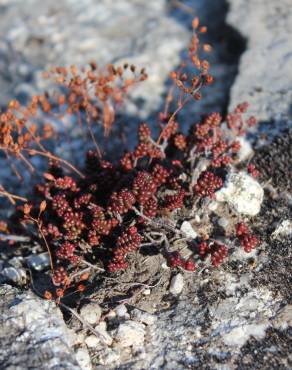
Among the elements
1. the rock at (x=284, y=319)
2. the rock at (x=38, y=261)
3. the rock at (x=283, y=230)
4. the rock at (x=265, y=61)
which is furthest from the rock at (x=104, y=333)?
the rock at (x=265, y=61)

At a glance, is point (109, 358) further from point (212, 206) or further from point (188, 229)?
point (212, 206)

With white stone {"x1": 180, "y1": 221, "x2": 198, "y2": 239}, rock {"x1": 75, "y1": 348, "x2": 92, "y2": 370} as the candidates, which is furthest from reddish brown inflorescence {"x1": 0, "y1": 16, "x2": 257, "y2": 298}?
rock {"x1": 75, "y1": 348, "x2": 92, "y2": 370}

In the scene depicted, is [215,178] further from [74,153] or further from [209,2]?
[209,2]

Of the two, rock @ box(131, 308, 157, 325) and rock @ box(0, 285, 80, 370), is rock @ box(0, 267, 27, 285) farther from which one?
rock @ box(131, 308, 157, 325)

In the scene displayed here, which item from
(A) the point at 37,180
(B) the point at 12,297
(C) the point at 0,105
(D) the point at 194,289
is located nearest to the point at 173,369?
(D) the point at 194,289

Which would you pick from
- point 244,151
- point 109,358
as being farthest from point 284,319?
point 244,151

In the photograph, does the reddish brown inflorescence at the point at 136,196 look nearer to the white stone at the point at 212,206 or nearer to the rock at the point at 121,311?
the white stone at the point at 212,206
